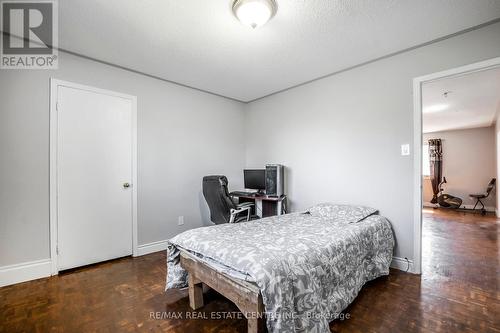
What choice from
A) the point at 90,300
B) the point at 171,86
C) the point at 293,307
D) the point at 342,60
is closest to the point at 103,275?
the point at 90,300

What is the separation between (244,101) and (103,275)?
3.44 meters

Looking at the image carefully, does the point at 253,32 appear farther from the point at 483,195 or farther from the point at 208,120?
the point at 483,195

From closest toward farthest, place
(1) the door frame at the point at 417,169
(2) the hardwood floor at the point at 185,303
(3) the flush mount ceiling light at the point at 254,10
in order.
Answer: (2) the hardwood floor at the point at 185,303
(3) the flush mount ceiling light at the point at 254,10
(1) the door frame at the point at 417,169

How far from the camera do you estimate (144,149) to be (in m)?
3.14

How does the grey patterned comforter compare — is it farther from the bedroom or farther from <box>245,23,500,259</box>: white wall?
<box>245,23,500,259</box>: white wall

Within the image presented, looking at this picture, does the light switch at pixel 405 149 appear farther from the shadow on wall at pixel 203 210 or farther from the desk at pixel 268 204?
the shadow on wall at pixel 203 210

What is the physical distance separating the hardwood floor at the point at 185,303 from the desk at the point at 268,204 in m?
1.49

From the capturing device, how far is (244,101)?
4.43 meters

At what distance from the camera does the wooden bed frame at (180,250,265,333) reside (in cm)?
134

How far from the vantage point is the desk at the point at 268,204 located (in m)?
3.45

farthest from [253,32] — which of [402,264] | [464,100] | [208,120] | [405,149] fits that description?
[464,100]

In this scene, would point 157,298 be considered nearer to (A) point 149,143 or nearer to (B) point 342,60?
(A) point 149,143

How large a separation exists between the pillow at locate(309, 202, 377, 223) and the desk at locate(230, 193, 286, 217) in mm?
624

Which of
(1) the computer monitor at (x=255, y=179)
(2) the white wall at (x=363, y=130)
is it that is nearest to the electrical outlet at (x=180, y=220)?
(1) the computer monitor at (x=255, y=179)
